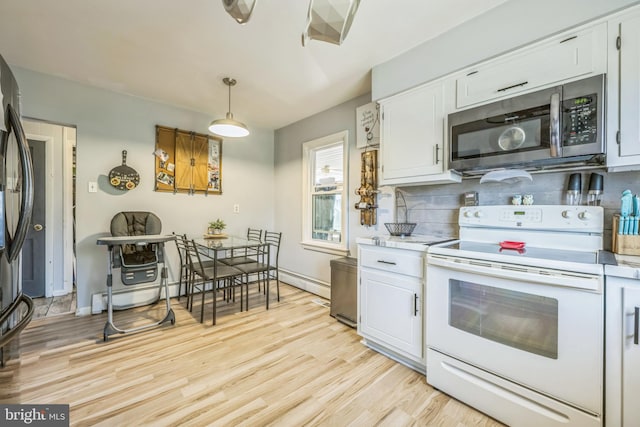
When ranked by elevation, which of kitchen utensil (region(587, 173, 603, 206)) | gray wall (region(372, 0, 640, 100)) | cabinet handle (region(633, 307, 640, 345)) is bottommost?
cabinet handle (region(633, 307, 640, 345))

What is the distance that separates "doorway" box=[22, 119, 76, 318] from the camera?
3316 mm

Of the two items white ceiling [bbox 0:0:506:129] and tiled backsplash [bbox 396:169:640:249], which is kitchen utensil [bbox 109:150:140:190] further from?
tiled backsplash [bbox 396:169:640:249]

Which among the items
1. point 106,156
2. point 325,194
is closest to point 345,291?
point 325,194

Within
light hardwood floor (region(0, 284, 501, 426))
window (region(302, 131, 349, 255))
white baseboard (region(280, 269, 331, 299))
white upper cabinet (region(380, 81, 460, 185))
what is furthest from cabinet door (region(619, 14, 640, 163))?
white baseboard (region(280, 269, 331, 299))

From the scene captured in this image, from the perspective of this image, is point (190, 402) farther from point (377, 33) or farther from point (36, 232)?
point (36, 232)

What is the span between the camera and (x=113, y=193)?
305 cm

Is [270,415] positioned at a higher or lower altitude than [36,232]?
lower

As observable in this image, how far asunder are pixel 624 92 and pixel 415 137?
3.67ft

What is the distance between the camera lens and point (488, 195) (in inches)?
81.0

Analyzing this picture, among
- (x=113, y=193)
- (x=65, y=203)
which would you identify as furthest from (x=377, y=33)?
(x=65, y=203)

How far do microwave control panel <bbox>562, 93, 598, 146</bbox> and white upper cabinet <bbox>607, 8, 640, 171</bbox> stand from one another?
0.07 m

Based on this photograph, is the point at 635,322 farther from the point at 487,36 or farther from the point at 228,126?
the point at 228,126

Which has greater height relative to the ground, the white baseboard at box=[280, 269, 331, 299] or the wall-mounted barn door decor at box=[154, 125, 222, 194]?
the wall-mounted barn door decor at box=[154, 125, 222, 194]

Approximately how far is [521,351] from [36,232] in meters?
4.93
